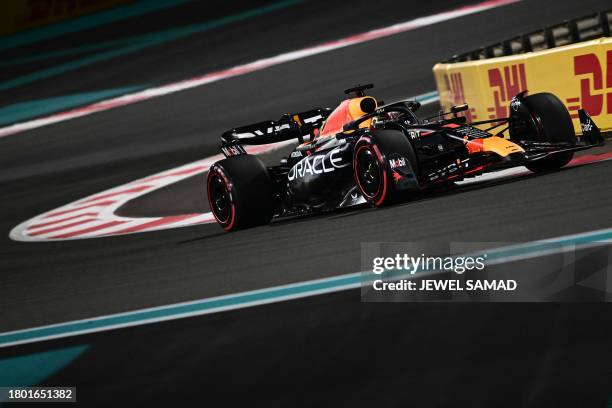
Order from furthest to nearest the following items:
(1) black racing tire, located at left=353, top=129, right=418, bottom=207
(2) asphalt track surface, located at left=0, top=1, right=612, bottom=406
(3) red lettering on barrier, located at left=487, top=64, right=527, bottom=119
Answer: (3) red lettering on barrier, located at left=487, top=64, right=527, bottom=119 < (1) black racing tire, located at left=353, top=129, right=418, bottom=207 < (2) asphalt track surface, located at left=0, top=1, right=612, bottom=406

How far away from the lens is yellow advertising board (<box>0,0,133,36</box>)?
96.9 feet

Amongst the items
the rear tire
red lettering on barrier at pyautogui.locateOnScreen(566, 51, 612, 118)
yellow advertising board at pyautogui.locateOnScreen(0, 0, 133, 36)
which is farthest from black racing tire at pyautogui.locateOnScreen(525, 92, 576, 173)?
yellow advertising board at pyautogui.locateOnScreen(0, 0, 133, 36)

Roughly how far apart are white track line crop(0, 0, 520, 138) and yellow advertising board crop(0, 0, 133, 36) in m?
7.61

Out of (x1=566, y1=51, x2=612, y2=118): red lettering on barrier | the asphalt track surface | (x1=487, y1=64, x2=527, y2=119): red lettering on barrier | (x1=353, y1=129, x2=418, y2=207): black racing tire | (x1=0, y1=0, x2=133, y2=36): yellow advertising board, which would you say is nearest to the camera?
the asphalt track surface

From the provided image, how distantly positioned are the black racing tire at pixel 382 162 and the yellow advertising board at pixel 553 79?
3.02 meters

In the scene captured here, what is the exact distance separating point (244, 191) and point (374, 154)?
1843 millimetres

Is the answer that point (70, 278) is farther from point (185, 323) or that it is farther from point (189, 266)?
point (185, 323)

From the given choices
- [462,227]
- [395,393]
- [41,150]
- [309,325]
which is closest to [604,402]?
[395,393]

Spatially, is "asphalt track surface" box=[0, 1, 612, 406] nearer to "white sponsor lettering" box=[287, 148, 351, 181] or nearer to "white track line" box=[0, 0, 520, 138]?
"white sponsor lettering" box=[287, 148, 351, 181]

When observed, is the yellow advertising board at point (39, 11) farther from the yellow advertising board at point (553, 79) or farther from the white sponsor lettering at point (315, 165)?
the white sponsor lettering at point (315, 165)

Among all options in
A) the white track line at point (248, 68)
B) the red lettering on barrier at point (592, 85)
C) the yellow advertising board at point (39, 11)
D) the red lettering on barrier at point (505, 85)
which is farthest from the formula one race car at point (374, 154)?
the yellow advertising board at point (39, 11)

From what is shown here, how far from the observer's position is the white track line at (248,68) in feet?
74.7

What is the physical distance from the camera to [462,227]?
7438mm

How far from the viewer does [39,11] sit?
98.6ft
